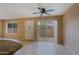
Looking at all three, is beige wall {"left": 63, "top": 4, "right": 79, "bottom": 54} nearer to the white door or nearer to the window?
the white door

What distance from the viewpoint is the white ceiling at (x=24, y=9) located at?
1.77 meters

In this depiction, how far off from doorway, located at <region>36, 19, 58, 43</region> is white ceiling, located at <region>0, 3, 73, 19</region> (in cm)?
16

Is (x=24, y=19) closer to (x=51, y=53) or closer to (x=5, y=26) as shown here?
(x=5, y=26)

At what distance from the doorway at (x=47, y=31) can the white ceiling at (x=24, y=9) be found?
0.54 feet

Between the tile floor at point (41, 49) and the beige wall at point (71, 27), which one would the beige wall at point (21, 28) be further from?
the beige wall at point (71, 27)

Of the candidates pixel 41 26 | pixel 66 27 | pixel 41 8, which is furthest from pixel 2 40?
pixel 66 27

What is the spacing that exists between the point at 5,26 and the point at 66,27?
101 centimetres

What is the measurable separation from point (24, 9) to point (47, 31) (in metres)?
0.51

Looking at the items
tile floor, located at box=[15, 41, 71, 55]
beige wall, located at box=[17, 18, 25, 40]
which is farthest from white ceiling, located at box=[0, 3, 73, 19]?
tile floor, located at box=[15, 41, 71, 55]

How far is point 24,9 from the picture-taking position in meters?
1.88

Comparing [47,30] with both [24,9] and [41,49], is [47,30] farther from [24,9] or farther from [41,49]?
[24,9]

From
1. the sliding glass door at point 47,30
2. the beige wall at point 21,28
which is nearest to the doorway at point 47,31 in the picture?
the sliding glass door at point 47,30

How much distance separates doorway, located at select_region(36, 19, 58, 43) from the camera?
1.96m

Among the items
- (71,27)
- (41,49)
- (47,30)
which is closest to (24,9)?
(47,30)
